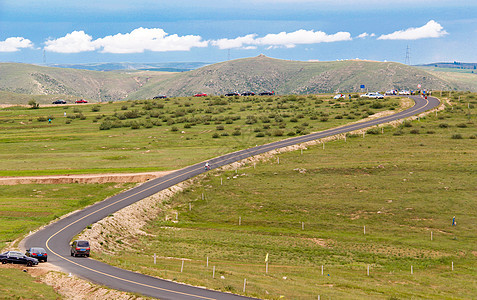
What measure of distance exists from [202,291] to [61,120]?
12109 cm

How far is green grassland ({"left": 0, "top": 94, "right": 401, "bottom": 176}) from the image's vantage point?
288 feet

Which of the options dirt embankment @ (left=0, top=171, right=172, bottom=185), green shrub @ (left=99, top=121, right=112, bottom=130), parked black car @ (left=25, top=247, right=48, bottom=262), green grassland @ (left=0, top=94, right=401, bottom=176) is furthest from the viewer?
green shrub @ (left=99, top=121, right=112, bottom=130)

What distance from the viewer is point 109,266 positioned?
39.8 meters

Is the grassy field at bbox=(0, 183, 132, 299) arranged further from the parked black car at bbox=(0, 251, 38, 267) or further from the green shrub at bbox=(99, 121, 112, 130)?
the green shrub at bbox=(99, 121, 112, 130)

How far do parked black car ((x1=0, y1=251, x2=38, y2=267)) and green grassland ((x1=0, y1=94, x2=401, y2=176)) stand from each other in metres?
39.7

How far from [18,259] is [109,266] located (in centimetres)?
762

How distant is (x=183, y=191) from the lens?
231ft

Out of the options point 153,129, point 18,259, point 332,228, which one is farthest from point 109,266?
point 153,129

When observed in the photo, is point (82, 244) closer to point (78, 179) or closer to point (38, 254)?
point (38, 254)

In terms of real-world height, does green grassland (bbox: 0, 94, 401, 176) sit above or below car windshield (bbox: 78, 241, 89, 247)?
above

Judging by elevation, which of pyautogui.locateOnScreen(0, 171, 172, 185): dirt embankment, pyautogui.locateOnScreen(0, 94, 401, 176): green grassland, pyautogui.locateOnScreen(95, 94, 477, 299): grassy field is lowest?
pyautogui.locateOnScreen(95, 94, 477, 299): grassy field

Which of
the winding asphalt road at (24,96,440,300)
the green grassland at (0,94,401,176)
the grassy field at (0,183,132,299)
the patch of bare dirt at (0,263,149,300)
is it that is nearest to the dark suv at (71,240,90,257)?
the winding asphalt road at (24,96,440,300)

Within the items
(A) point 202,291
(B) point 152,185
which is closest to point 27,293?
(A) point 202,291

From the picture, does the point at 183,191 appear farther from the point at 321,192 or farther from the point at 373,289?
the point at 373,289
